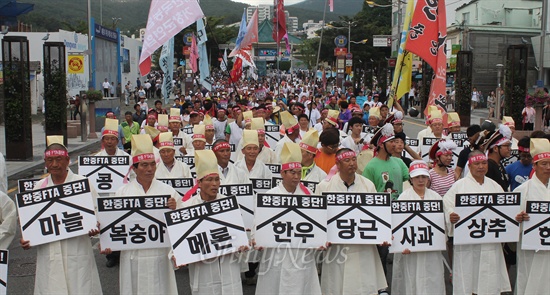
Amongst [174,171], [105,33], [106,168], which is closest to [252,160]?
[174,171]

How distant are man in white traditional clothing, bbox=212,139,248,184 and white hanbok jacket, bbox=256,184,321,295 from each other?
2051mm

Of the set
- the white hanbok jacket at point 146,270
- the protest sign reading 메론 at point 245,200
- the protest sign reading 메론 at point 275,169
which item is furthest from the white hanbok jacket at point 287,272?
the protest sign reading 메론 at point 275,169

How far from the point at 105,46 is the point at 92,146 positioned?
27.9 meters

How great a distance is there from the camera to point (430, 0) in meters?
13.2

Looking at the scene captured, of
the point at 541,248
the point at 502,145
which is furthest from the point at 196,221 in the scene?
the point at 502,145

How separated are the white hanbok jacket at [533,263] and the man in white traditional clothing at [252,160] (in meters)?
3.32

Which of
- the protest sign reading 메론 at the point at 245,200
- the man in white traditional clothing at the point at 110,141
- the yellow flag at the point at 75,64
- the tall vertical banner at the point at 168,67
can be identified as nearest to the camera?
the protest sign reading 메론 at the point at 245,200

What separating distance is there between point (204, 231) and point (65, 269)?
4.33 ft

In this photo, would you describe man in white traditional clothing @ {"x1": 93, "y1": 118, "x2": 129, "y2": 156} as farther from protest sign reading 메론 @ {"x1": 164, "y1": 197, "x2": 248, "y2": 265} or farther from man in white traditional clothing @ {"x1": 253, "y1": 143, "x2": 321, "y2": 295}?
man in white traditional clothing @ {"x1": 253, "y1": 143, "x2": 321, "y2": 295}

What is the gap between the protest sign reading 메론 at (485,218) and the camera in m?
6.59

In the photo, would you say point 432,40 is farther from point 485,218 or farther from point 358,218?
point 358,218

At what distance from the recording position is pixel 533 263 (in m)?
6.79

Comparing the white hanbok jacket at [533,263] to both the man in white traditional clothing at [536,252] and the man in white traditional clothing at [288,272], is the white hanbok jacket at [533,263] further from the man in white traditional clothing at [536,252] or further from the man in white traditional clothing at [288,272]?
the man in white traditional clothing at [288,272]

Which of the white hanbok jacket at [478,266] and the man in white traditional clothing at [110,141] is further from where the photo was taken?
the man in white traditional clothing at [110,141]
